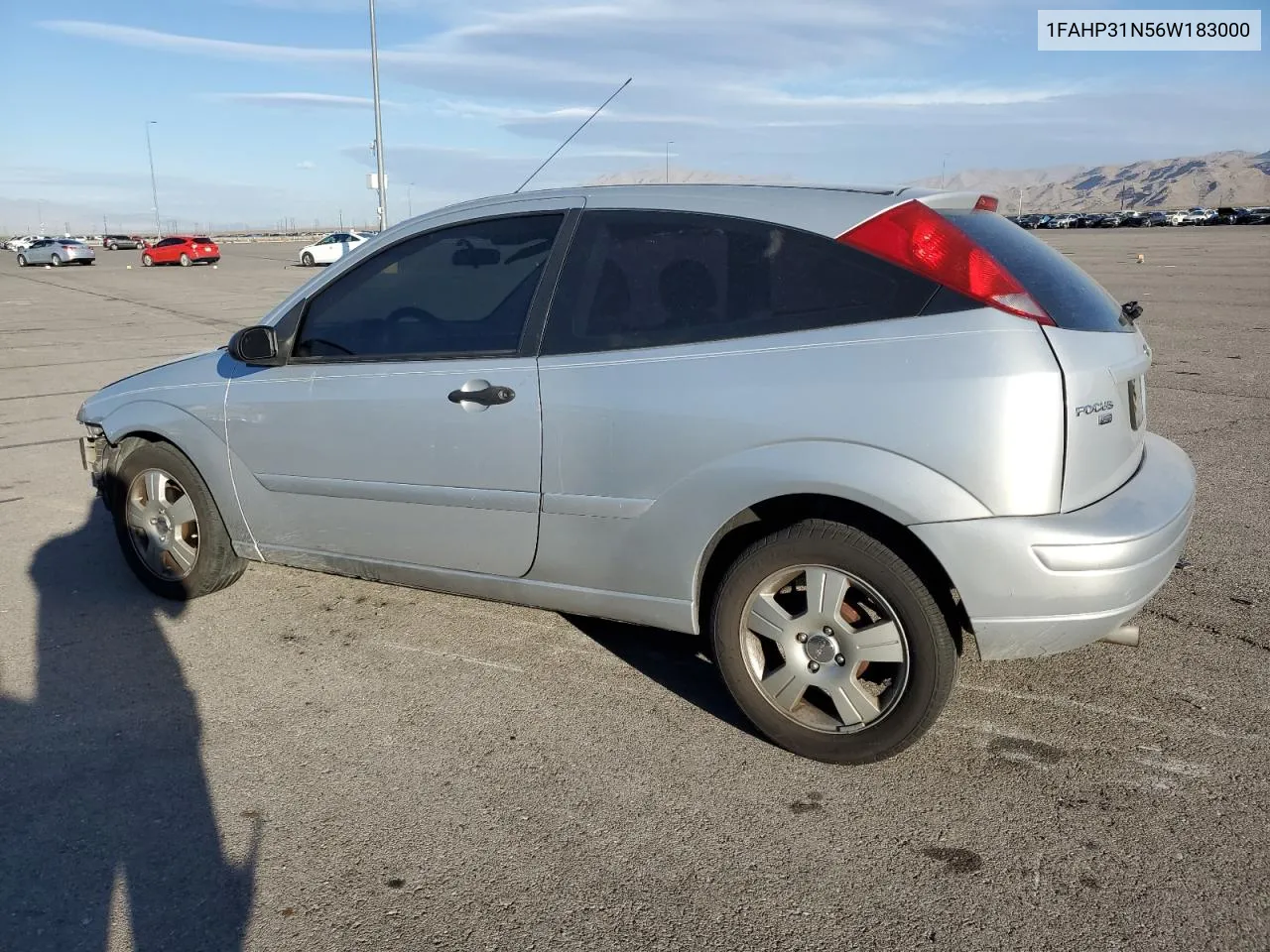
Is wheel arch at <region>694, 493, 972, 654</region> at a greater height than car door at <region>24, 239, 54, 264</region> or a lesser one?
greater

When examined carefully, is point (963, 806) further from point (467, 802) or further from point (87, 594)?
point (87, 594)

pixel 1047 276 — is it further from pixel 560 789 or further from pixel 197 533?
pixel 197 533

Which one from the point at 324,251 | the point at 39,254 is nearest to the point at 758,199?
the point at 324,251

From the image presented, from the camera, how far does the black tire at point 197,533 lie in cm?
458

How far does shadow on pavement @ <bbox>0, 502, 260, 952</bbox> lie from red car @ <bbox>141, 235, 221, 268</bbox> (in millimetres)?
44401

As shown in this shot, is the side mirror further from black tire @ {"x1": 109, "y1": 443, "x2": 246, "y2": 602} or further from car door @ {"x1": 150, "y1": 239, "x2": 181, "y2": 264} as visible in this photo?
car door @ {"x1": 150, "y1": 239, "x2": 181, "y2": 264}

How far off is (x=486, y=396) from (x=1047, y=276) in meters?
1.87

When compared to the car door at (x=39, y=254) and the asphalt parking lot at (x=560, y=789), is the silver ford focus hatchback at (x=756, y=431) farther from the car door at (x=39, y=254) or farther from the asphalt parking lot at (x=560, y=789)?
the car door at (x=39, y=254)

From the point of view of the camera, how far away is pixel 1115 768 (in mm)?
3219

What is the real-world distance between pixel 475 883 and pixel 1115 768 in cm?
198

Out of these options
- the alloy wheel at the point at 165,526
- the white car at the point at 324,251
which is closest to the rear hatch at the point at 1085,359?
the alloy wheel at the point at 165,526

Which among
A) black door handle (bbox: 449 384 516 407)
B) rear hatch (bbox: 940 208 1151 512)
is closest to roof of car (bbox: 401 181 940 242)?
rear hatch (bbox: 940 208 1151 512)

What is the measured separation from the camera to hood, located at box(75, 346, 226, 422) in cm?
453

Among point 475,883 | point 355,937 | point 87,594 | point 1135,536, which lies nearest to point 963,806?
point 1135,536
